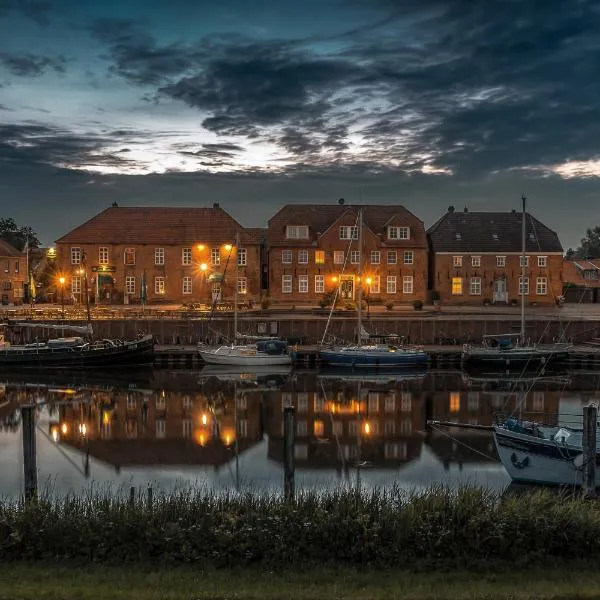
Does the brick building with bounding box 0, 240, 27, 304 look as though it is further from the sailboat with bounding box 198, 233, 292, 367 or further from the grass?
the grass

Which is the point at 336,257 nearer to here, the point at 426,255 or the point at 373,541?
the point at 426,255

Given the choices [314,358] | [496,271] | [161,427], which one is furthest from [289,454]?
[496,271]

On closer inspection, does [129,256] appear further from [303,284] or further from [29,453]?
[29,453]

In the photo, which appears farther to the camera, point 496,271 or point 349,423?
point 496,271

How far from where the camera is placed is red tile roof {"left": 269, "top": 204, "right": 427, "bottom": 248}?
72938 mm

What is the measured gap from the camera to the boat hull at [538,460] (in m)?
21.6

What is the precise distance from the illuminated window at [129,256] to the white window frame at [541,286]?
4022 centimetres

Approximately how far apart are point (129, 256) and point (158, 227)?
4399mm

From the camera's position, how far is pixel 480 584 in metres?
12.1

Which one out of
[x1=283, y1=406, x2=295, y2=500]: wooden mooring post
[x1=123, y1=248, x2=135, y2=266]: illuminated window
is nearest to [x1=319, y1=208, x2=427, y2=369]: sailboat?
[x1=123, y1=248, x2=135, y2=266]: illuminated window

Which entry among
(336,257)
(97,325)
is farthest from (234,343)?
(336,257)

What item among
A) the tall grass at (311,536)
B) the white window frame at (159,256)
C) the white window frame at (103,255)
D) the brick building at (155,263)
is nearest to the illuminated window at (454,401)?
the tall grass at (311,536)

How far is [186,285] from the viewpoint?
73000 mm

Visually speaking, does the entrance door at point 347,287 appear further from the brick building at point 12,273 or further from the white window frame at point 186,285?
the brick building at point 12,273
